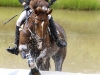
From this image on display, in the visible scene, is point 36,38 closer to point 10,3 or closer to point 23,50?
point 23,50

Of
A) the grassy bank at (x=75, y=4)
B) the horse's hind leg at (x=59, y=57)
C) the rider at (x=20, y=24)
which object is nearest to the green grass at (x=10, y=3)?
the grassy bank at (x=75, y=4)

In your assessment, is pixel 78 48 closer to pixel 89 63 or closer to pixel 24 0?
pixel 89 63

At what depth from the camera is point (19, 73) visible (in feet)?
17.7

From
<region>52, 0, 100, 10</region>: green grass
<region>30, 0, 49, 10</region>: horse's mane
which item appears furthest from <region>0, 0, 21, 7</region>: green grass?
<region>30, 0, 49, 10</region>: horse's mane

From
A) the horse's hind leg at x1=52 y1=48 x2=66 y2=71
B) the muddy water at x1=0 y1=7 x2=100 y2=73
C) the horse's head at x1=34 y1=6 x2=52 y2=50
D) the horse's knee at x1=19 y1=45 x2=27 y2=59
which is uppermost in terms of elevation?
the horse's head at x1=34 y1=6 x2=52 y2=50

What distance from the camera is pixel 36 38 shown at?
538cm

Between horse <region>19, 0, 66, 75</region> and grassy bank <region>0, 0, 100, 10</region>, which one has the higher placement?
horse <region>19, 0, 66, 75</region>

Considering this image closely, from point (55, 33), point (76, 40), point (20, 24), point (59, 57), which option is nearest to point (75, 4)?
point (76, 40)

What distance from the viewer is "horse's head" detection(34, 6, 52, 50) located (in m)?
5.20

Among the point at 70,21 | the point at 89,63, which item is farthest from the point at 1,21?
the point at 89,63

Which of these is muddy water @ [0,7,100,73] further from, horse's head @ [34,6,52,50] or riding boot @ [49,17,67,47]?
horse's head @ [34,6,52,50]

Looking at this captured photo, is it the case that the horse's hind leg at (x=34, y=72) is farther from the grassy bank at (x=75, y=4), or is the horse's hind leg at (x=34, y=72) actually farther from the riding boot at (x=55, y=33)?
the grassy bank at (x=75, y=4)

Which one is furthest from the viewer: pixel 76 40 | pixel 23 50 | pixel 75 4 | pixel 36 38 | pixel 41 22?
pixel 75 4

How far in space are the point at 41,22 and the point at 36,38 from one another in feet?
0.86
